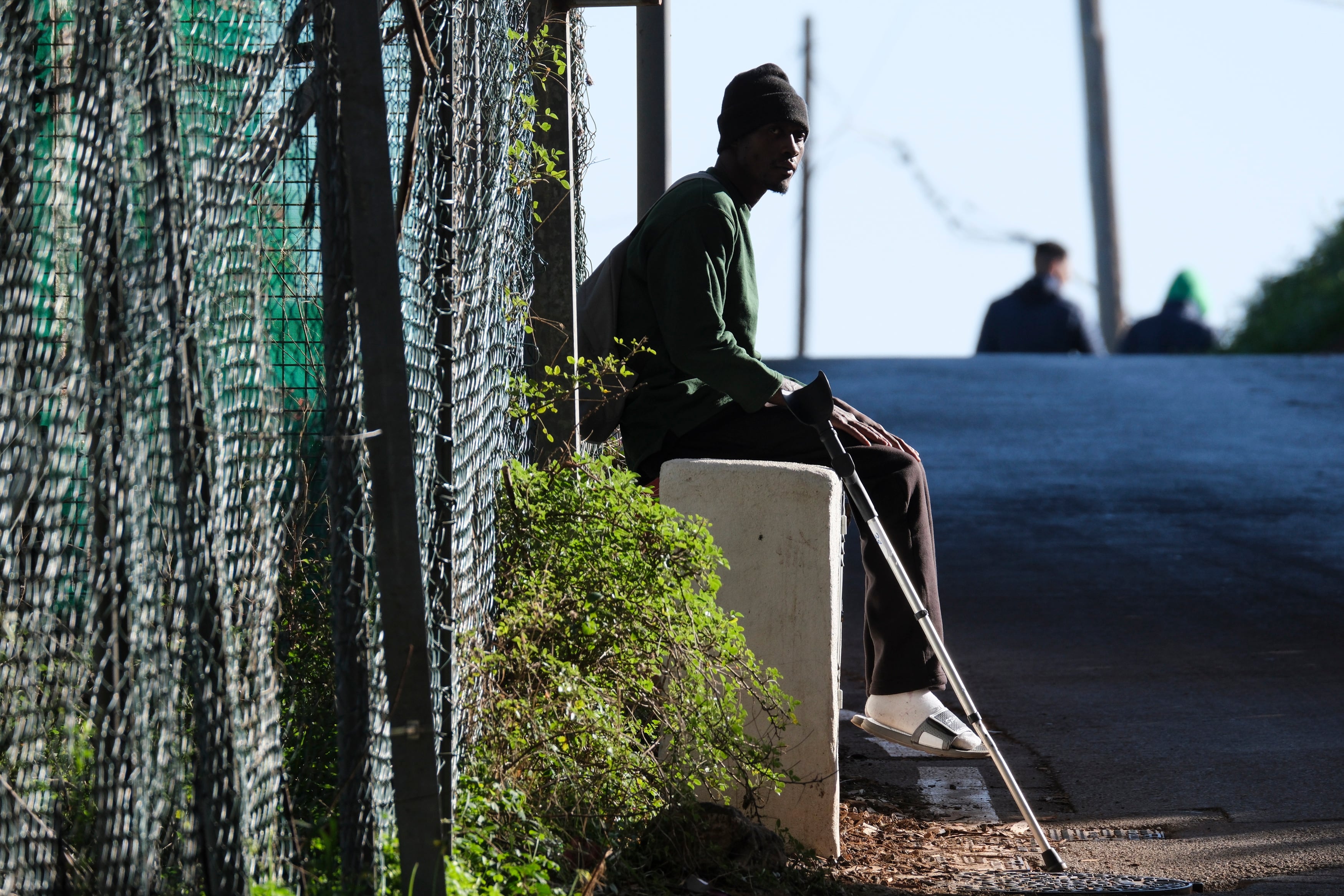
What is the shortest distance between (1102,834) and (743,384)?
1.73 metres

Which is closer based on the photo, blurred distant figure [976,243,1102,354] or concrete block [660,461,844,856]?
concrete block [660,461,844,856]

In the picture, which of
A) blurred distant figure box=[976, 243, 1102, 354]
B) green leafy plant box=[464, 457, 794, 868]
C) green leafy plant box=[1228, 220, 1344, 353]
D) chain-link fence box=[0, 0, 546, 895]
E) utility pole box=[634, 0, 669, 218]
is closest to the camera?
chain-link fence box=[0, 0, 546, 895]

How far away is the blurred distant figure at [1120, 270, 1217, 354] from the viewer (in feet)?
70.6

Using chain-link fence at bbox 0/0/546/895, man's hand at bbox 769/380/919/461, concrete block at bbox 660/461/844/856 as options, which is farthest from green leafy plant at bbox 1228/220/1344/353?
chain-link fence at bbox 0/0/546/895

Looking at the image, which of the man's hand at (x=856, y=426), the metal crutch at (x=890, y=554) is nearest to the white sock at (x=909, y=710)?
the metal crutch at (x=890, y=554)

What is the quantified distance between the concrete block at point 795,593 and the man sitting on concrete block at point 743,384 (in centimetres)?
40

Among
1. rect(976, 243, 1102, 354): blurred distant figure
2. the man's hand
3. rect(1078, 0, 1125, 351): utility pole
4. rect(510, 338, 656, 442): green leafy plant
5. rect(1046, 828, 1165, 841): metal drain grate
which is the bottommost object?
rect(1046, 828, 1165, 841): metal drain grate

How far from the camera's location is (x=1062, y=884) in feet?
12.3

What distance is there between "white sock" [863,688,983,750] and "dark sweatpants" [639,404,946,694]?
0.07ft

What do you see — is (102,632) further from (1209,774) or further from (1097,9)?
(1097,9)

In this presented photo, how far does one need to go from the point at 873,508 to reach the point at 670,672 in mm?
849

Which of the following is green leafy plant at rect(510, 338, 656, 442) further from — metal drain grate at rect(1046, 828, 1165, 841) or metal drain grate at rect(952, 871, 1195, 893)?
metal drain grate at rect(1046, 828, 1165, 841)

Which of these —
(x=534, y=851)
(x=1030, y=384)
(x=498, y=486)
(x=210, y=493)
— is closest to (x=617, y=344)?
(x=498, y=486)

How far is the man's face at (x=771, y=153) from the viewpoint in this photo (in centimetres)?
458
